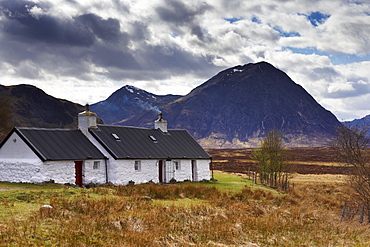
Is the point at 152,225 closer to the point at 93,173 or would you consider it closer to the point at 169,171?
the point at 93,173

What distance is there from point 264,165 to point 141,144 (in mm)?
16291

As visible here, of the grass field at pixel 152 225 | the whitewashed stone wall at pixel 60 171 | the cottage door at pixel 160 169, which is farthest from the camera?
the cottage door at pixel 160 169

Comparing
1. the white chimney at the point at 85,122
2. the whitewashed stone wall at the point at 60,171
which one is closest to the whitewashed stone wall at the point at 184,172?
the white chimney at the point at 85,122

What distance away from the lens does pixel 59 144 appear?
38.0 meters

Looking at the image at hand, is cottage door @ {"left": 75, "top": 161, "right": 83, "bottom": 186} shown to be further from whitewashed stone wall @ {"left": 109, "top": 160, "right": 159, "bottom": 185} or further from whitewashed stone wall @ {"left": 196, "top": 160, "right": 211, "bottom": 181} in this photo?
whitewashed stone wall @ {"left": 196, "top": 160, "right": 211, "bottom": 181}

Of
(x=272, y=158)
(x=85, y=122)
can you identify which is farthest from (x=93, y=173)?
(x=272, y=158)

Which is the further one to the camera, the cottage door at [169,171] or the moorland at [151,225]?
the cottage door at [169,171]

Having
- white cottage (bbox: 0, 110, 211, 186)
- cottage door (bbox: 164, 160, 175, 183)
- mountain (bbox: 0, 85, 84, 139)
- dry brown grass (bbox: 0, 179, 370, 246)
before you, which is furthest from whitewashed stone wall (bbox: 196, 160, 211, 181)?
mountain (bbox: 0, 85, 84, 139)

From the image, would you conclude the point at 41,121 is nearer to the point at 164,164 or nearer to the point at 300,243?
the point at 164,164

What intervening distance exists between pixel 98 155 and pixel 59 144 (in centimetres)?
368

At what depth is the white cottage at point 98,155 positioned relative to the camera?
35.4 m

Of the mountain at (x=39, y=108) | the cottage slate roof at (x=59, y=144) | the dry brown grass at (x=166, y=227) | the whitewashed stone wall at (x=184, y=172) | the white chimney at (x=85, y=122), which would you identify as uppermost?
the mountain at (x=39, y=108)

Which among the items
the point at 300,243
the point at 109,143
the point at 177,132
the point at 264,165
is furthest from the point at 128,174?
the point at 300,243

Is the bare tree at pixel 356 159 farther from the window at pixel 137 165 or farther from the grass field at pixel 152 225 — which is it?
the window at pixel 137 165
